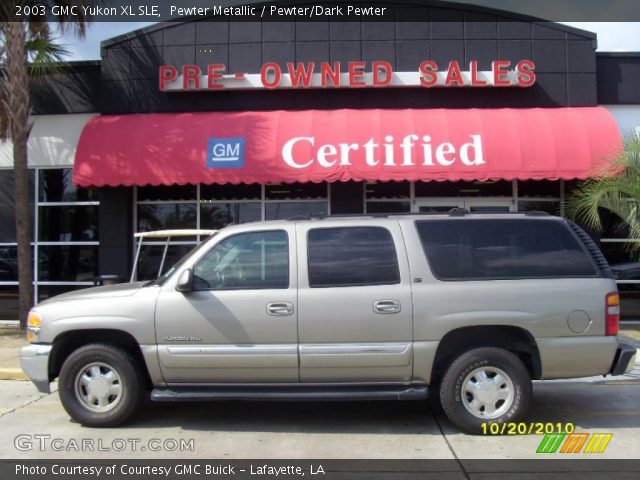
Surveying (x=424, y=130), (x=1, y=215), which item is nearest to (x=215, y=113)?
(x=424, y=130)

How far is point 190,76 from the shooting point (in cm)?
1207

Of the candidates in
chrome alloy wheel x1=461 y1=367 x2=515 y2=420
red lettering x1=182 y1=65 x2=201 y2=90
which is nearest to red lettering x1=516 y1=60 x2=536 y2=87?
red lettering x1=182 y1=65 x2=201 y2=90

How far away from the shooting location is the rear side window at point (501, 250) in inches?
213

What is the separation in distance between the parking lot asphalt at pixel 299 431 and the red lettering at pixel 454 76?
22.6 feet

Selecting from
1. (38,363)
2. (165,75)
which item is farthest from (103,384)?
(165,75)

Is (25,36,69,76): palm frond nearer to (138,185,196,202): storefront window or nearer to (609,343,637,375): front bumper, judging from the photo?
(138,185,196,202): storefront window

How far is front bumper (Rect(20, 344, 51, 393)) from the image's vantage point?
552 centimetres

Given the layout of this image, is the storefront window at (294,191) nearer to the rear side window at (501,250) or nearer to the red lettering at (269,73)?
the red lettering at (269,73)

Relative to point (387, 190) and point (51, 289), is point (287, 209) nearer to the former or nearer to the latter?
point (387, 190)

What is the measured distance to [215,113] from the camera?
39.2 ft

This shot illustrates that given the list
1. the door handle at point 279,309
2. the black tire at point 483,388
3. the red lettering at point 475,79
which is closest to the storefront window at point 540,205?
the red lettering at point 475,79

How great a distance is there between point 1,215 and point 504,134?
34.8ft
